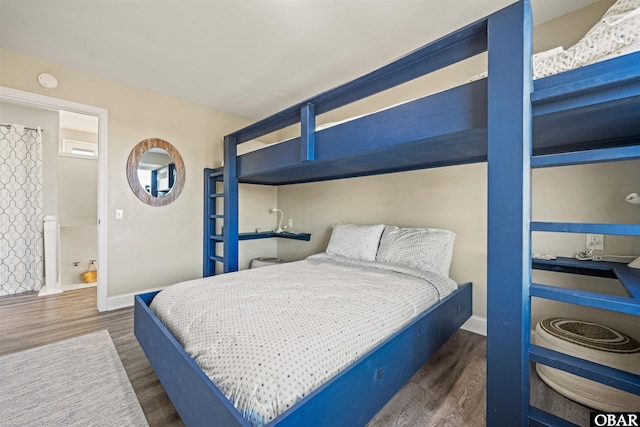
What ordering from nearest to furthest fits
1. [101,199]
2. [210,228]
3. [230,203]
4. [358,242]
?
[358,242], [101,199], [230,203], [210,228]

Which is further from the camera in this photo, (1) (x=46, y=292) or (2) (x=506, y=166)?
(1) (x=46, y=292)

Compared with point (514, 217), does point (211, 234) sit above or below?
below

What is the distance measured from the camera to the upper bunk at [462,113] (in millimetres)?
896

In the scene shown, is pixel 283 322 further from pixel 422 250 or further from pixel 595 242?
pixel 595 242

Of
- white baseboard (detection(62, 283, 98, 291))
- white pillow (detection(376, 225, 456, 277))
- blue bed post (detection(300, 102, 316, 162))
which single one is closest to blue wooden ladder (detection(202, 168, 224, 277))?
white baseboard (detection(62, 283, 98, 291))

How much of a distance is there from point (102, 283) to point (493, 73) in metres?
3.66

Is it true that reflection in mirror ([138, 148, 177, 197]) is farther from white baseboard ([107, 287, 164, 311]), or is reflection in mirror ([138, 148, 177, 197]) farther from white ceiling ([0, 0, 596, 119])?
white baseboard ([107, 287, 164, 311])

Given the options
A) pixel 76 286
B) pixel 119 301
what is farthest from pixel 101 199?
pixel 76 286

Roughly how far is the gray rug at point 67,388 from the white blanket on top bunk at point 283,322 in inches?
18.5

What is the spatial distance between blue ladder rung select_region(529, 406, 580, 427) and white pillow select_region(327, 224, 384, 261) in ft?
4.91

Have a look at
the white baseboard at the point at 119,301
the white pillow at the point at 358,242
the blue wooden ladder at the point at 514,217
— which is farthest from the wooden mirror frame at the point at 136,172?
the blue wooden ladder at the point at 514,217

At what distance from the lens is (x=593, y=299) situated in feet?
2.76

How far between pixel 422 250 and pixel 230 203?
6.66ft

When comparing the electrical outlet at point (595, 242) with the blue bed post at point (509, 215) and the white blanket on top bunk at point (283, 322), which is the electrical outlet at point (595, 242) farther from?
the blue bed post at point (509, 215)
